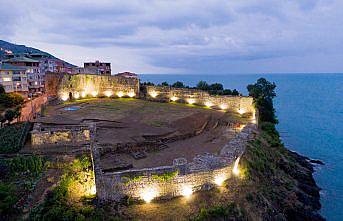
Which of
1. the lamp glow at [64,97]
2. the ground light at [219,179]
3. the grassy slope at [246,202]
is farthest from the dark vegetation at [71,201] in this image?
the lamp glow at [64,97]

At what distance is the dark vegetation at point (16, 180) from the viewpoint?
11594 mm

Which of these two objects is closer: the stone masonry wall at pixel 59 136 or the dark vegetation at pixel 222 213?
the dark vegetation at pixel 222 213

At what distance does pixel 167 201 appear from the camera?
589 inches

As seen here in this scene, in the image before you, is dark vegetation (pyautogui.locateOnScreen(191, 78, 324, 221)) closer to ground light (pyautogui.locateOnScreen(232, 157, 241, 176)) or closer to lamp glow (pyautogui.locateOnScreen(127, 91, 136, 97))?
ground light (pyautogui.locateOnScreen(232, 157, 241, 176))

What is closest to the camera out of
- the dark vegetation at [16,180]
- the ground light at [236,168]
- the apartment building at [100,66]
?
the dark vegetation at [16,180]

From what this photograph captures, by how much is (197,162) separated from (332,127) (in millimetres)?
43517

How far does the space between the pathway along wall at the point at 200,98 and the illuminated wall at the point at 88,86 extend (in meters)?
3.06

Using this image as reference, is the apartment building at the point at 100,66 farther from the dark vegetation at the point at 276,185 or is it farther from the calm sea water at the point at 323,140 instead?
the dark vegetation at the point at 276,185

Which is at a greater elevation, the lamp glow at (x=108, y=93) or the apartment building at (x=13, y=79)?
the apartment building at (x=13, y=79)

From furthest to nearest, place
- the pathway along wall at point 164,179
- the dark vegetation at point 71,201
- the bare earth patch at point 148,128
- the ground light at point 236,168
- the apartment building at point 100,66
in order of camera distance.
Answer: the apartment building at point 100,66 < the bare earth patch at point 148,128 < the ground light at point 236,168 < the pathway along wall at point 164,179 < the dark vegetation at point 71,201

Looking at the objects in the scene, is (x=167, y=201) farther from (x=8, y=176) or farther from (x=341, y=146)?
(x=341, y=146)

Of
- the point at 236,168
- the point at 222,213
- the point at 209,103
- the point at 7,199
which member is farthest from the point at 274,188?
the point at 7,199

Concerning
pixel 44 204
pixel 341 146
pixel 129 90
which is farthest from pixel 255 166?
pixel 341 146

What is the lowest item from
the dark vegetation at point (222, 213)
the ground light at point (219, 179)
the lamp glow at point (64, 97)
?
the dark vegetation at point (222, 213)
